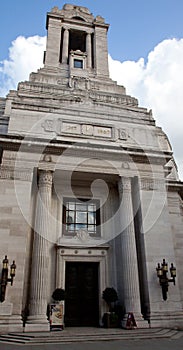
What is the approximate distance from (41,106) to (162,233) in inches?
408

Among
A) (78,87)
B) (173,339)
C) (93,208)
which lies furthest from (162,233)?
(78,87)

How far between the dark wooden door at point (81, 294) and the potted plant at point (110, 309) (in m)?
0.81

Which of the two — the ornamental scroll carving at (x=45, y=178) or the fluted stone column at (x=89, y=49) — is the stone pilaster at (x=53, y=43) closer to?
the fluted stone column at (x=89, y=49)

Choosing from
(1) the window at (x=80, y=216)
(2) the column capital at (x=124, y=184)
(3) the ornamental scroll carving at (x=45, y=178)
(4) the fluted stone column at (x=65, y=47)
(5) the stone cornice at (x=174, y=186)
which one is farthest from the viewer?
(4) the fluted stone column at (x=65, y=47)

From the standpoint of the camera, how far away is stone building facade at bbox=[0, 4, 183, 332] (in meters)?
12.7

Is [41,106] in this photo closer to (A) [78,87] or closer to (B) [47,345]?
(A) [78,87]

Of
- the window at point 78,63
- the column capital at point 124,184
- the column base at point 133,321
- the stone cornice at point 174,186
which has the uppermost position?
the window at point 78,63

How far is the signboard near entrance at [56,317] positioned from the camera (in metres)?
11.5

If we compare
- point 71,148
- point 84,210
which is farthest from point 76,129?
point 84,210

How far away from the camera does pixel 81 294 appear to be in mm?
14117

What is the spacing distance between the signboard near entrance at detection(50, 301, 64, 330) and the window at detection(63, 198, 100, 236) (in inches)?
164

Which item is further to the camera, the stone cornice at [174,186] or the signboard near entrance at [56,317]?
the stone cornice at [174,186]

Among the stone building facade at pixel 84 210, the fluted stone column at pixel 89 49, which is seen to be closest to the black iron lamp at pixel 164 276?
the stone building facade at pixel 84 210

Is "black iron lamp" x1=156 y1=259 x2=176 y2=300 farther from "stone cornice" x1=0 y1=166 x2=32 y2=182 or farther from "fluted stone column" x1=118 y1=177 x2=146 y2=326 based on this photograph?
"stone cornice" x1=0 y1=166 x2=32 y2=182
